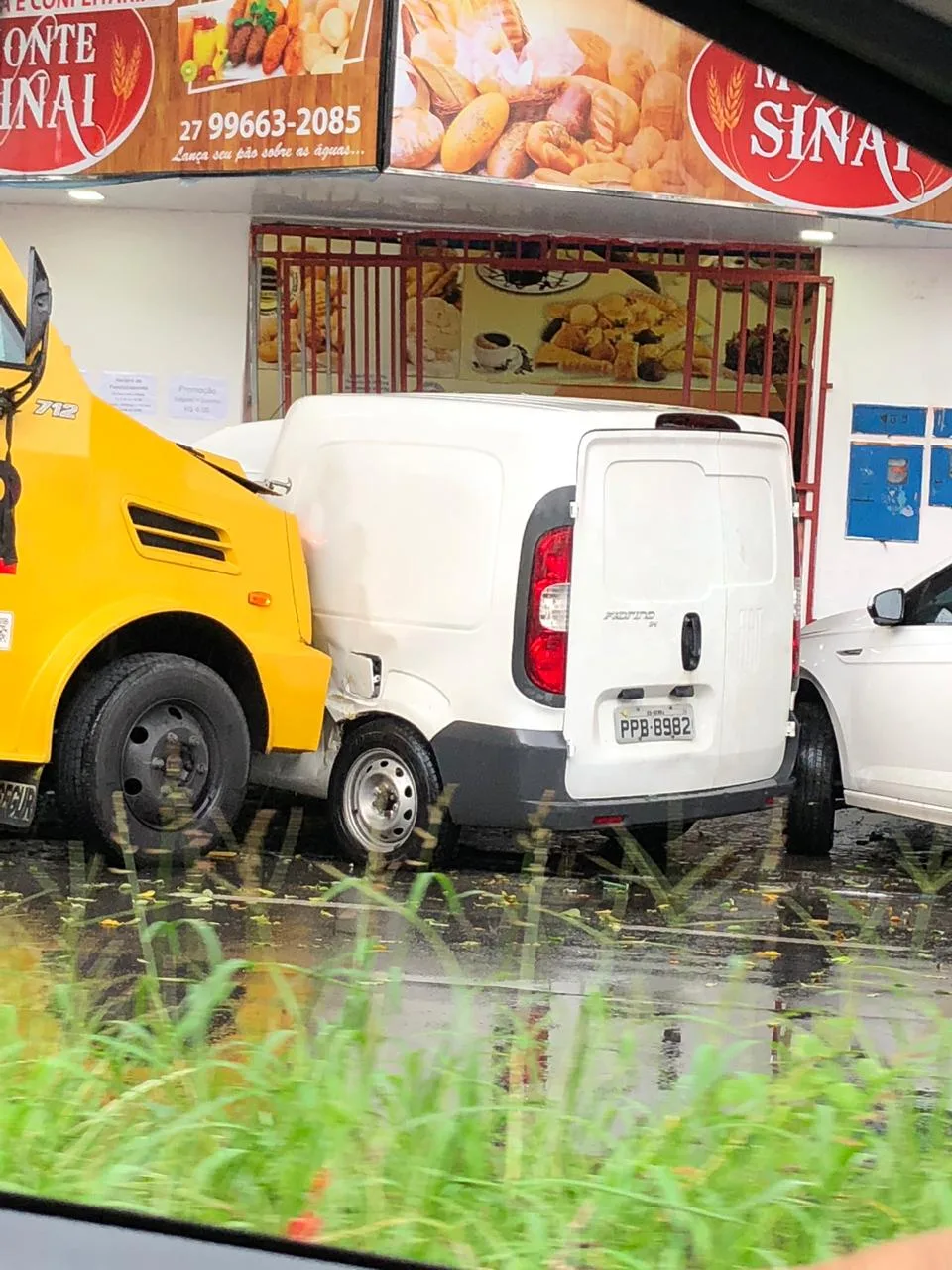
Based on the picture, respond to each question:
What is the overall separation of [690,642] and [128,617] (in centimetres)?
198

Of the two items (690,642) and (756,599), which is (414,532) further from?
(756,599)

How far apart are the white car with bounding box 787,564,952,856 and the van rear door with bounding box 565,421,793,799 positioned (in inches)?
26.0

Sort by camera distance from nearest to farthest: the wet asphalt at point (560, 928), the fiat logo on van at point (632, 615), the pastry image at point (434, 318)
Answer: the wet asphalt at point (560, 928) < the pastry image at point (434, 318) < the fiat logo on van at point (632, 615)

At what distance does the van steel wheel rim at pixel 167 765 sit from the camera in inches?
224

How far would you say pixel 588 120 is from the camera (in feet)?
24.7

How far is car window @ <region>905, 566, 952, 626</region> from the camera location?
638 cm

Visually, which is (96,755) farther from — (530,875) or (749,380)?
(749,380)

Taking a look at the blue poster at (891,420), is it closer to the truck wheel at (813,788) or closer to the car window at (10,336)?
the truck wheel at (813,788)

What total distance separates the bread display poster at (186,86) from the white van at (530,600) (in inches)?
45.3

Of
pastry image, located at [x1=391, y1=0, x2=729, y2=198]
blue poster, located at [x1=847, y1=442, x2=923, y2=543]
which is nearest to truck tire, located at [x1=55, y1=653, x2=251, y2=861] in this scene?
blue poster, located at [x1=847, y1=442, x2=923, y2=543]

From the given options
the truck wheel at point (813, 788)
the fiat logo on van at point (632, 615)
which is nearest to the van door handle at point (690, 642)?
the fiat logo on van at point (632, 615)

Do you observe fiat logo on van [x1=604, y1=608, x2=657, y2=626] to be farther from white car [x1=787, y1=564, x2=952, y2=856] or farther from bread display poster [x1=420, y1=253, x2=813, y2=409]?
white car [x1=787, y1=564, x2=952, y2=856]

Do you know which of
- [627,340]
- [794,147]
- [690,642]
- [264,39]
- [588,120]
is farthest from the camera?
[588,120]

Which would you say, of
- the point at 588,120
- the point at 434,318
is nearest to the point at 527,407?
the point at 434,318
